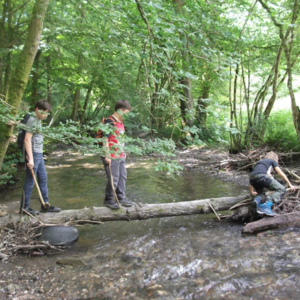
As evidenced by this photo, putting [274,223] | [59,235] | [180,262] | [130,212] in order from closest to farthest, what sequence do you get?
[180,262]
[59,235]
[274,223]
[130,212]

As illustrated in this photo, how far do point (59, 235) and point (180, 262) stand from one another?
2028 mm

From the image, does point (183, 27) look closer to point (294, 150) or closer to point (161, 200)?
point (161, 200)

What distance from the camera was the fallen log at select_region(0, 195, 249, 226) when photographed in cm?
470

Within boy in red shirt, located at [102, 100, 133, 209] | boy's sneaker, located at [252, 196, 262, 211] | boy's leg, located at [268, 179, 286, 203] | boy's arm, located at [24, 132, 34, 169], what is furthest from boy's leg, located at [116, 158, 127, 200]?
boy's leg, located at [268, 179, 286, 203]

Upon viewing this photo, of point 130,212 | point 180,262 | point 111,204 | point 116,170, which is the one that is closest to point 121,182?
point 116,170

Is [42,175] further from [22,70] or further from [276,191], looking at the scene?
[276,191]

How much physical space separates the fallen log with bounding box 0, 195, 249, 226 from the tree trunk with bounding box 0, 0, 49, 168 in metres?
1.64

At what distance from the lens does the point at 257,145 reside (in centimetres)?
1071

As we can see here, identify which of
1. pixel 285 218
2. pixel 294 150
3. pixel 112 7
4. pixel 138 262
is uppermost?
pixel 112 7

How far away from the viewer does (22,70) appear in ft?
17.8

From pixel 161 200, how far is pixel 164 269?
10.5ft

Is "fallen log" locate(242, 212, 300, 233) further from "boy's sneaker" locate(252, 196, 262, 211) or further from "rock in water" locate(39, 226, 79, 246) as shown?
"rock in water" locate(39, 226, 79, 246)

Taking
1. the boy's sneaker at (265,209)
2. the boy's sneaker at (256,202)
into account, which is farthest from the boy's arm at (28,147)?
the boy's sneaker at (265,209)

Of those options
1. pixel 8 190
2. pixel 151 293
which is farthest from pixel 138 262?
pixel 8 190
